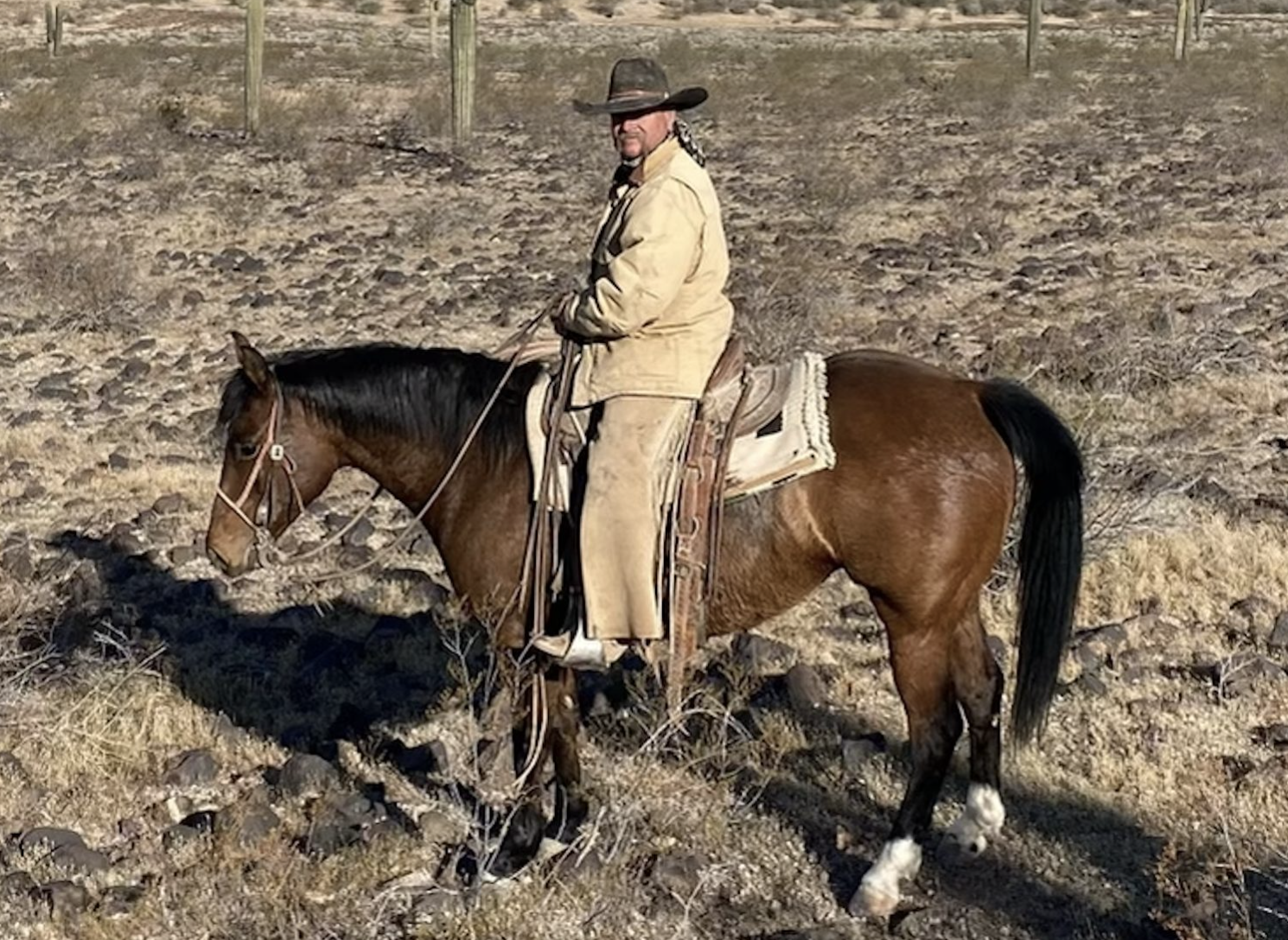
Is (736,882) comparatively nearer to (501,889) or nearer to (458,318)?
(501,889)

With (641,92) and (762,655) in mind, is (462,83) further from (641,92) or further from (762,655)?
(641,92)

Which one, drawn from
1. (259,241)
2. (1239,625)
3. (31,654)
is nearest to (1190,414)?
(1239,625)

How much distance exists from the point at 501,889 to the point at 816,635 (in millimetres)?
2197

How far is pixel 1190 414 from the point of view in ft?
27.9

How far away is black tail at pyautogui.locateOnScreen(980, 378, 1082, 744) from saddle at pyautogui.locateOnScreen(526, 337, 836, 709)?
1.91 ft

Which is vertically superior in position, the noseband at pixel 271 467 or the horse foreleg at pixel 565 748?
the noseband at pixel 271 467

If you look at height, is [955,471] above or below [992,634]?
above

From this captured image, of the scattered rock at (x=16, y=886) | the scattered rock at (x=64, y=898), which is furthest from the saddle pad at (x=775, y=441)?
the scattered rock at (x=16, y=886)

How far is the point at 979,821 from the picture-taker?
15.1ft

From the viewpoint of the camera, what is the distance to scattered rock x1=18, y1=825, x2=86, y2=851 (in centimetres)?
446

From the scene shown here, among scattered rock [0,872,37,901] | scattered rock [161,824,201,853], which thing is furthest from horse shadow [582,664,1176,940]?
scattered rock [0,872,37,901]

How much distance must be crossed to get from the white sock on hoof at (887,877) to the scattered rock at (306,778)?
1806 millimetres

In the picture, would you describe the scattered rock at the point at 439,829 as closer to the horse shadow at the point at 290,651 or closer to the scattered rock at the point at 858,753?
the horse shadow at the point at 290,651

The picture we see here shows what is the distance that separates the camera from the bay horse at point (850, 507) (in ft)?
13.9
